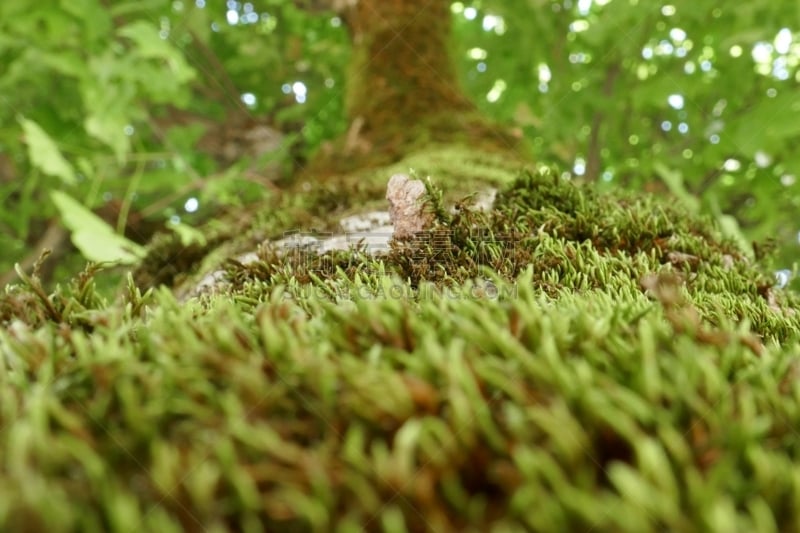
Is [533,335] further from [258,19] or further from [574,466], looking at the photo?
[258,19]

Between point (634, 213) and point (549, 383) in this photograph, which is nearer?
point (549, 383)

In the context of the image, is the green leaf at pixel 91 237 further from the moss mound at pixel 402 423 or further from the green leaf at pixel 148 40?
the moss mound at pixel 402 423

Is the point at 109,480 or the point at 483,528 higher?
the point at 483,528

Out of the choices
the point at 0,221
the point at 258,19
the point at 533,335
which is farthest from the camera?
the point at 258,19

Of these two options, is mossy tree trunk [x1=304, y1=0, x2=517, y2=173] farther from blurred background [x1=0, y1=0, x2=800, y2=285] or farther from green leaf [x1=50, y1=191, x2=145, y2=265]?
green leaf [x1=50, y1=191, x2=145, y2=265]

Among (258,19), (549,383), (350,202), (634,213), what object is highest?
(258,19)

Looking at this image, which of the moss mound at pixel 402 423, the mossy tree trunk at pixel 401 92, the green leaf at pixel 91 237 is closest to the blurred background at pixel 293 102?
the green leaf at pixel 91 237

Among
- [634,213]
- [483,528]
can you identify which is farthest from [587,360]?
[634,213]
